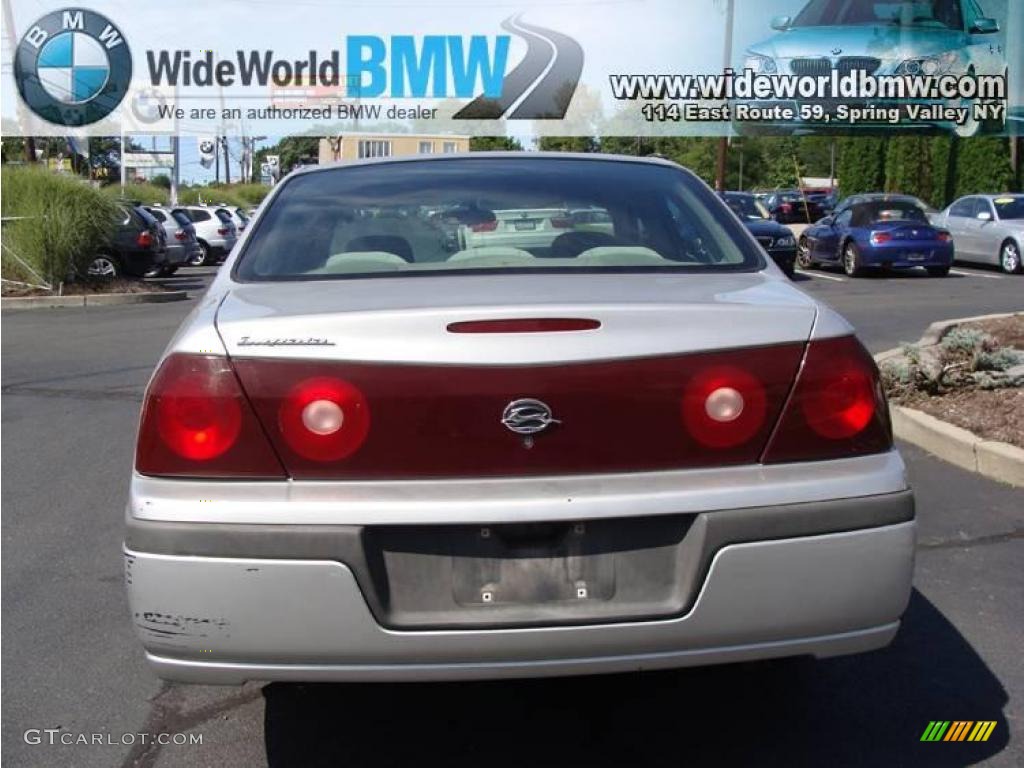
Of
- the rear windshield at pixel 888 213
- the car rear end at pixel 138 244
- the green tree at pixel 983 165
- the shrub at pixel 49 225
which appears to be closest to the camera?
the shrub at pixel 49 225

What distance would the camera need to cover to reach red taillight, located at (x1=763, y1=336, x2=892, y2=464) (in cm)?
268

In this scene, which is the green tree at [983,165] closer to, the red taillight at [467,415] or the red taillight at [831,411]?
the red taillight at [831,411]

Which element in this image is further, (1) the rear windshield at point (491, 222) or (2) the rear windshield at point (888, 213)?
(2) the rear windshield at point (888, 213)

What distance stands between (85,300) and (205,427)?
52.6 ft

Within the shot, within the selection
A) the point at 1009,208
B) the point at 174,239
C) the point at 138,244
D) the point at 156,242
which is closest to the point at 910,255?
the point at 1009,208

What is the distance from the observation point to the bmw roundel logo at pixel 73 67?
34750 mm

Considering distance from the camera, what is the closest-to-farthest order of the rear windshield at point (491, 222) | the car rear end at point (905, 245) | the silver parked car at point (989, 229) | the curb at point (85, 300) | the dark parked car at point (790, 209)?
the rear windshield at point (491, 222)
the curb at point (85, 300)
the car rear end at point (905, 245)
the silver parked car at point (989, 229)
the dark parked car at point (790, 209)

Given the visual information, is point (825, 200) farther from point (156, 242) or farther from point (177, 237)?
point (156, 242)

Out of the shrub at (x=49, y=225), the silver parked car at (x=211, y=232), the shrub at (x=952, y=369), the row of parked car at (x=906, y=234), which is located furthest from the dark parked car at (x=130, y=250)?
the shrub at (x=952, y=369)

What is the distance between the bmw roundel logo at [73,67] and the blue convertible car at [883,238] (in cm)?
2514

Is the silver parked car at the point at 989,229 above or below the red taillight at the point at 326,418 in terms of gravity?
below

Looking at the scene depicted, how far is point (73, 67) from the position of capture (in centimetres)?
3612

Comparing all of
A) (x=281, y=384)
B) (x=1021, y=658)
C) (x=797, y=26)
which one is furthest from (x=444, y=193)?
(x=797, y=26)

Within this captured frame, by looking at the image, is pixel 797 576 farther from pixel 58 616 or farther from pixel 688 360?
pixel 58 616
